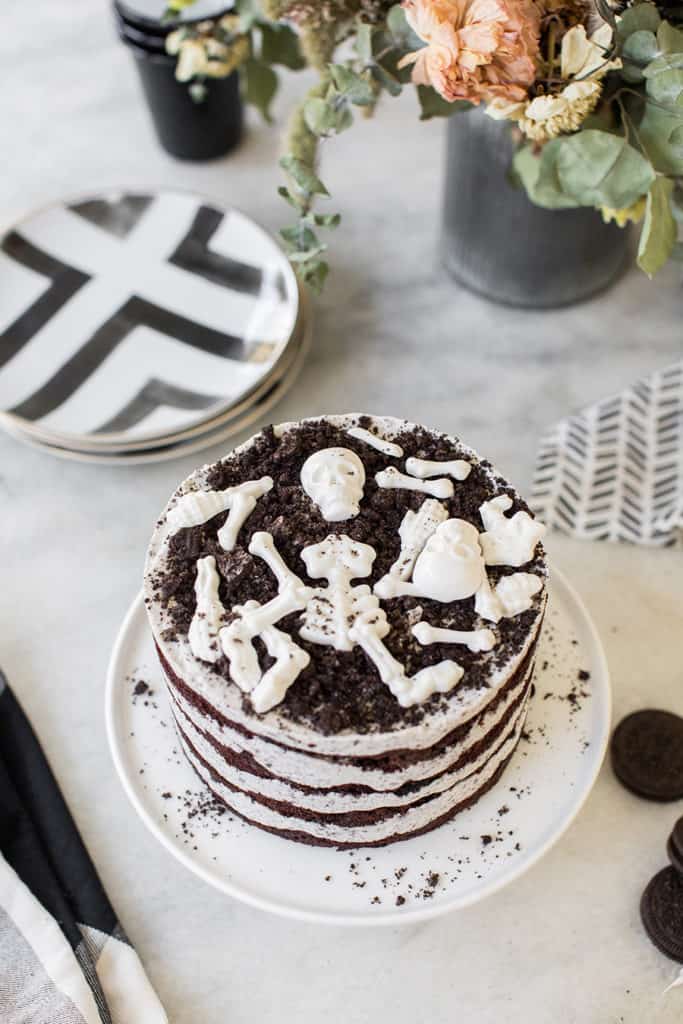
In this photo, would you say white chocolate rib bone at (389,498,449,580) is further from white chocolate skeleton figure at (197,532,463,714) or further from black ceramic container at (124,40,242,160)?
black ceramic container at (124,40,242,160)

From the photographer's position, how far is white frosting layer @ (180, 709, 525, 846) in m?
1.00

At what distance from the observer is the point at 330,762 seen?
904 millimetres

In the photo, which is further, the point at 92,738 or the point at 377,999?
the point at 92,738

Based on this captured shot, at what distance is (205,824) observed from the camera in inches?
41.4

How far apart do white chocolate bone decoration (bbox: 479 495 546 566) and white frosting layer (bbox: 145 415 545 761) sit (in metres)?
0.05

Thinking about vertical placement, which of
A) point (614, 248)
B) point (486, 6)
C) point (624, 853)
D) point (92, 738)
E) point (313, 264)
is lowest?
point (624, 853)

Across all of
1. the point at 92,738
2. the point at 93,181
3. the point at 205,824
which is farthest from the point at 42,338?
the point at 205,824

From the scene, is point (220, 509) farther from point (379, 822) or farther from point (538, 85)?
point (538, 85)

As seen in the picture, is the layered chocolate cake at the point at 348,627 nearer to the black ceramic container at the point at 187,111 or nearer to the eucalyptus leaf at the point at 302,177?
the eucalyptus leaf at the point at 302,177

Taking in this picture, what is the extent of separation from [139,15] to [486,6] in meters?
0.88

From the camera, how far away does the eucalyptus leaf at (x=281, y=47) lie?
4.80 ft

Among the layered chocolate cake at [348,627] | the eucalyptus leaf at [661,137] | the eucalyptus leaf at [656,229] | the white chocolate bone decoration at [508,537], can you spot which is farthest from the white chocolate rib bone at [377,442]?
the eucalyptus leaf at [661,137]

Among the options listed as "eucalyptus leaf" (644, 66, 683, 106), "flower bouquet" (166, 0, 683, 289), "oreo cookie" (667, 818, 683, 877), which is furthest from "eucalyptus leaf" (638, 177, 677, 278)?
"oreo cookie" (667, 818, 683, 877)

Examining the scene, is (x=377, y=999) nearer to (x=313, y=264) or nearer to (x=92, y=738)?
(x=92, y=738)
